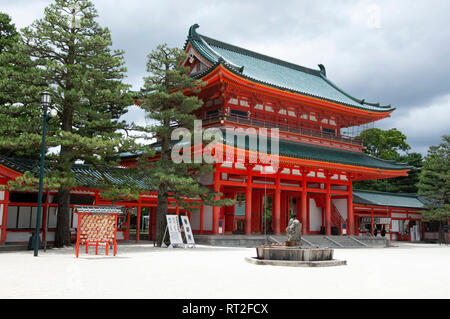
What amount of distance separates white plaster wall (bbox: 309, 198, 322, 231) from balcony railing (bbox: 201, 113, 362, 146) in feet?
17.5

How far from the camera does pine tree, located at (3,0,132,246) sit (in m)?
18.6

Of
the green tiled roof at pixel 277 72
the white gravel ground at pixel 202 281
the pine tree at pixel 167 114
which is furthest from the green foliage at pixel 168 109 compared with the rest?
the white gravel ground at pixel 202 281

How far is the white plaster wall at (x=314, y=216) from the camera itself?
3225cm

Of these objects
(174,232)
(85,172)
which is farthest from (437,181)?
(85,172)

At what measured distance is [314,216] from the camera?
32.6m

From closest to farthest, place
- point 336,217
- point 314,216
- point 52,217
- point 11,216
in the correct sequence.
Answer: point 11,216, point 52,217, point 314,216, point 336,217

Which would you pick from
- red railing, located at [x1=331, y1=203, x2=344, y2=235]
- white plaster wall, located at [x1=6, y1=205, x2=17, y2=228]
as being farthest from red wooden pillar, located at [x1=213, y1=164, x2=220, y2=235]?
red railing, located at [x1=331, y1=203, x2=344, y2=235]

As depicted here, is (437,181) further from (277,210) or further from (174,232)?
(174,232)

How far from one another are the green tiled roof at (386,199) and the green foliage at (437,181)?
93.3 inches

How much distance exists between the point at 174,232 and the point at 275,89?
40.7 feet

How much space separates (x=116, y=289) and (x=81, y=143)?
11.0 metres

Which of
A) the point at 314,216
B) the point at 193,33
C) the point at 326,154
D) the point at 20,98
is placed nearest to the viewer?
the point at 20,98

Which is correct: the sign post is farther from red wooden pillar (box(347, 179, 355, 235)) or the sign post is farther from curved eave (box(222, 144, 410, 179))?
red wooden pillar (box(347, 179, 355, 235))
